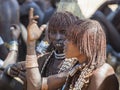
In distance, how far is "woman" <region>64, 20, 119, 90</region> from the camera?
263 cm

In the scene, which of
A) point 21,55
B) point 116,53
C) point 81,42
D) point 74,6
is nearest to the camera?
point 81,42

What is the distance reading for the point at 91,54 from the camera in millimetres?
2643

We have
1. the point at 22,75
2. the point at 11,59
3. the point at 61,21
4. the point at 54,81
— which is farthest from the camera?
Answer: the point at 11,59

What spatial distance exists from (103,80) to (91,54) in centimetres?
15

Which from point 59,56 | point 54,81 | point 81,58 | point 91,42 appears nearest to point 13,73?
point 59,56

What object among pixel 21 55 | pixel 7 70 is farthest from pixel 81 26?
pixel 21 55

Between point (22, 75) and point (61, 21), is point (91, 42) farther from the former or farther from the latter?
point (22, 75)

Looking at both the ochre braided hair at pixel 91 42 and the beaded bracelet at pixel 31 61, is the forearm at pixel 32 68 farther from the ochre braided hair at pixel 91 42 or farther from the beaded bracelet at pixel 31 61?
the ochre braided hair at pixel 91 42

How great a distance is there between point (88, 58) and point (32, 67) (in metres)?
0.31

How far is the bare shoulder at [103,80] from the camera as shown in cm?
262

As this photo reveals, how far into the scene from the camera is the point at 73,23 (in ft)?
9.00

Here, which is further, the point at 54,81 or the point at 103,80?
the point at 54,81

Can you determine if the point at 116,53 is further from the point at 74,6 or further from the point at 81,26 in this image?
the point at 81,26

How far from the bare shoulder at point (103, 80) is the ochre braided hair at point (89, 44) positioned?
0.03 m
